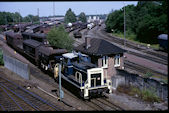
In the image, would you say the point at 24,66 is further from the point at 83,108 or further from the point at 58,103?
the point at 83,108

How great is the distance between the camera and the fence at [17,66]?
23794 millimetres

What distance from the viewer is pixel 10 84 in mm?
21453

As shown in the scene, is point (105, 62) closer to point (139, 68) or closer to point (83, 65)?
point (83, 65)

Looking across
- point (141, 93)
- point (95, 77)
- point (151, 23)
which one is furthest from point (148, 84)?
point (151, 23)

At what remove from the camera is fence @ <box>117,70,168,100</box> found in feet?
51.7

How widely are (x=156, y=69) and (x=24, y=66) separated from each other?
1699 centimetres

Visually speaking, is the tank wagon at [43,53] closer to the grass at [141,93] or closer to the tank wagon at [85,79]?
the tank wagon at [85,79]

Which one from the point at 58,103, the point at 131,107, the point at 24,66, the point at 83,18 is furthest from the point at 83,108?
the point at 83,18

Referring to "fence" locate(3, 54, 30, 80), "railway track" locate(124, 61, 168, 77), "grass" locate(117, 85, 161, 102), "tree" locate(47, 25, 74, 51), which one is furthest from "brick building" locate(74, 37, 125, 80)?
"fence" locate(3, 54, 30, 80)

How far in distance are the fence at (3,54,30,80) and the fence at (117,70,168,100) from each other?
1188 cm

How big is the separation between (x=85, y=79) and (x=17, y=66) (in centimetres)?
1318

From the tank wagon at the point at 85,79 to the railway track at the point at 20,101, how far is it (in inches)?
109

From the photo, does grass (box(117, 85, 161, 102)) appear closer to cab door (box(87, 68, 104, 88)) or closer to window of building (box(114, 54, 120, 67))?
cab door (box(87, 68, 104, 88))

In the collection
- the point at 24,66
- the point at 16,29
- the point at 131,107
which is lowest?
the point at 131,107
